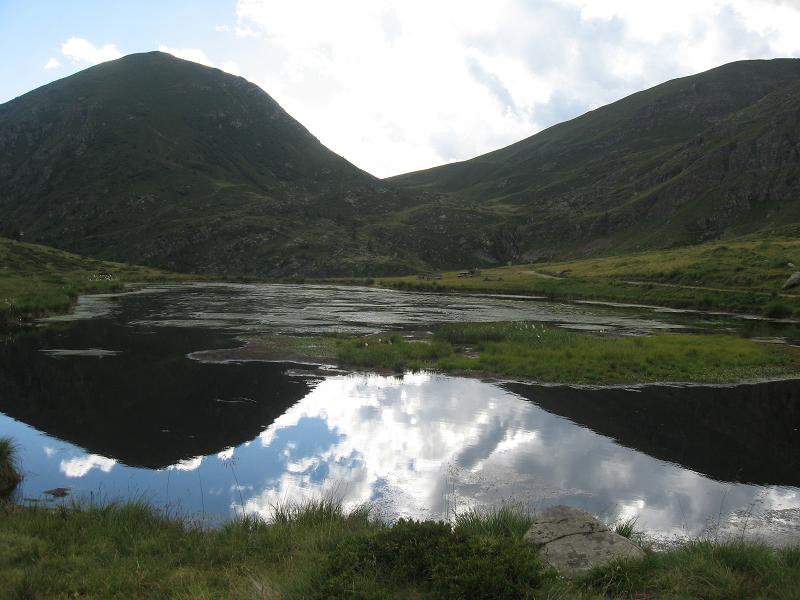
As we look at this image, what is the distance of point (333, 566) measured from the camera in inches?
359

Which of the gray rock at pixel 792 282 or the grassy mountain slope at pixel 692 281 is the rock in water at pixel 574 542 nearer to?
the grassy mountain slope at pixel 692 281

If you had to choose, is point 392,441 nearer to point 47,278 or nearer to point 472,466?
point 472,466

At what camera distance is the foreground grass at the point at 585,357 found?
3406cm

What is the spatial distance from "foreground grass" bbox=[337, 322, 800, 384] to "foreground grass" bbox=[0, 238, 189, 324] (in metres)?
36.5

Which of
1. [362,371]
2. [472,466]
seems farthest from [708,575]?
[362,371]

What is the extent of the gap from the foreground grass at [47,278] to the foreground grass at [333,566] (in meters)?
50.1

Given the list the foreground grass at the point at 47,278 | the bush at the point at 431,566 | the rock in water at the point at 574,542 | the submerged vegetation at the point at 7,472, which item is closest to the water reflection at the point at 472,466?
the rock in water at the point at 574,542

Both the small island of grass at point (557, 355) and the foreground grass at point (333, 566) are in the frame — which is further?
the small island of grass at point (557, 355)

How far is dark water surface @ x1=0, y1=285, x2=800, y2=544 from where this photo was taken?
17.1 meters

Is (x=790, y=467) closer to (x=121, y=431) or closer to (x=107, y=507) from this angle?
(x=107, y=507)

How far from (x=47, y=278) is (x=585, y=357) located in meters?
79.0

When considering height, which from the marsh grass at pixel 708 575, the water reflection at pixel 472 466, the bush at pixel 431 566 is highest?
the bush at pixel 431 566

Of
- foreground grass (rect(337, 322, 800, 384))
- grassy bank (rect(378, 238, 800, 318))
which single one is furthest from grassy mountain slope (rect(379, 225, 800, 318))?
foreground grass (rect(337, 322, 800, 384))

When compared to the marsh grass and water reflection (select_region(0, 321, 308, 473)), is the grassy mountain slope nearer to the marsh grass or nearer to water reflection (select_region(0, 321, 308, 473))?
water reflection (select_region(0, 321, 308, 473))
